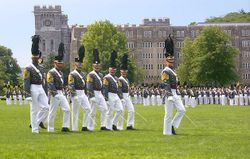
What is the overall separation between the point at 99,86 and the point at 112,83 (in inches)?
21.5

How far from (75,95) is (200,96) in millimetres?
46965

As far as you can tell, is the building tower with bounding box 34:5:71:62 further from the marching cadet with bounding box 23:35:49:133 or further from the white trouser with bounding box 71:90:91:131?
the marching cadet with bounding box 23:35:49:133

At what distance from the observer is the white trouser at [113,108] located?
24.4m

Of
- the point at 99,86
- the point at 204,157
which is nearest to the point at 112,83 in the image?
the point at 99,86

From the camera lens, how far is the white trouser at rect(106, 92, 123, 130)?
80.1ft

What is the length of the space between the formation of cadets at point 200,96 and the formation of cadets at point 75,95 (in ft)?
115

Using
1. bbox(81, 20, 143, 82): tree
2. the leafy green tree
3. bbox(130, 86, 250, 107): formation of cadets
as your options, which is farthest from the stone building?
bbox(130, 86, 250, 107): formation of cadets

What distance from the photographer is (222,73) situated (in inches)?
4343

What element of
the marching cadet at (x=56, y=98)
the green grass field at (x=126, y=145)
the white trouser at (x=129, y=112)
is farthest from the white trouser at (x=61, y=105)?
the white trouser at (x=129, y=112)

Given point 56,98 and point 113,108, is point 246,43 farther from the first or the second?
point 56,98

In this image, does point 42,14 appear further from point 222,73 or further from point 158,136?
point 158,136

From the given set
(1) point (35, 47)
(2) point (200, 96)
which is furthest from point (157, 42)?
(1) point (35, 47)

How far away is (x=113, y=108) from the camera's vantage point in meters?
24.8

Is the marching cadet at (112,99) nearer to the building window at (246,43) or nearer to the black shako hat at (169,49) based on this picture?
the black shako hat at (169,49)
